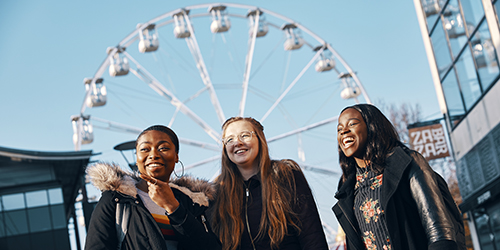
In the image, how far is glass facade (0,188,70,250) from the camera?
16.1 meters

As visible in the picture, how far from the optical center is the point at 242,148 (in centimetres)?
379

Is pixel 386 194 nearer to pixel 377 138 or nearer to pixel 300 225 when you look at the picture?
pixel 377 138

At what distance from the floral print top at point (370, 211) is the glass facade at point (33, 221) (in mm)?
14625

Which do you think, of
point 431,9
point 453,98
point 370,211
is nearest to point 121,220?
point 370,211

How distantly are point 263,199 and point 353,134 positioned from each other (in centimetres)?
74

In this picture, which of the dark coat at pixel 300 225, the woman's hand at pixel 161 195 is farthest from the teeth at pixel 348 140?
the woman's hand at pixel 161 195

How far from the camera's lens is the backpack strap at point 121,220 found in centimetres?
278

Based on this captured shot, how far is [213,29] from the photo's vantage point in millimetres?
17844

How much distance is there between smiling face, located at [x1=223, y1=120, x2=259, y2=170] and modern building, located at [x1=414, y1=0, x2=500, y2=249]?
8.48m

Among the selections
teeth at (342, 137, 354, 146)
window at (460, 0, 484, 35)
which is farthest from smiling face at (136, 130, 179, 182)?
window at (460, 0, 484, 35)

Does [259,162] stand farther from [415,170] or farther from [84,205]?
[84,205]

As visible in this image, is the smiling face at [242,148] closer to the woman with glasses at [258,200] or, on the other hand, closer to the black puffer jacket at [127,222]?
the woman with glasses at [258,200]

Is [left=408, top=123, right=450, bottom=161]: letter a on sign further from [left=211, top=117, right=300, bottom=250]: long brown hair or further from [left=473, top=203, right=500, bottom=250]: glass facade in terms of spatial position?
[left=211, top=117, right=300, bottom=250]: long brown hair

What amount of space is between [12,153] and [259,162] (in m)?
14.1
